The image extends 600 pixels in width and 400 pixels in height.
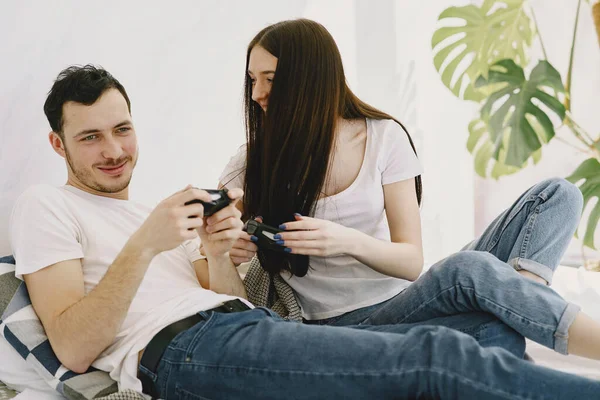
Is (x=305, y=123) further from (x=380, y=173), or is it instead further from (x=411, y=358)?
(x=411, y=358)

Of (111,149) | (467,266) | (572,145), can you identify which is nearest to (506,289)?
(467,266)

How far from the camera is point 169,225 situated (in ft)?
4.13

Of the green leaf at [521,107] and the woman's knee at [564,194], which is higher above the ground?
the green leaf at [521,107]

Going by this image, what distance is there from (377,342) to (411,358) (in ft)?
0.24

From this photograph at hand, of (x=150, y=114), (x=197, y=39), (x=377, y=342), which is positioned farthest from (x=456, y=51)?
(x=377, y=342)

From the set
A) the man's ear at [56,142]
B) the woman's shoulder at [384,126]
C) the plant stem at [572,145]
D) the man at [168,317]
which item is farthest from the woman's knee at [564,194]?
the plant stem at [572,145]

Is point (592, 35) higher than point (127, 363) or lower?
higher

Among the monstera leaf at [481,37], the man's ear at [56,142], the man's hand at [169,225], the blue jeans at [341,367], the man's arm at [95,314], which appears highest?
the monstera leaf at [481,37]

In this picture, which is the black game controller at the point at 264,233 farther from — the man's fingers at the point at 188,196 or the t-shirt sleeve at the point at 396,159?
the t-shirt sleeve at the point at 396,159

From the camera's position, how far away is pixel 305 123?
66.1 inches

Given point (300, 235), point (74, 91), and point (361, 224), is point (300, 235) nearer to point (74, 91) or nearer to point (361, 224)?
point (361, 224)

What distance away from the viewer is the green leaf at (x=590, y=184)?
2.76 m

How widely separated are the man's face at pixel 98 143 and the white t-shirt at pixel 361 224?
0.49 metres

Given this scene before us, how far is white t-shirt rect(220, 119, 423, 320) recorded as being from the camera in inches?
64.9
